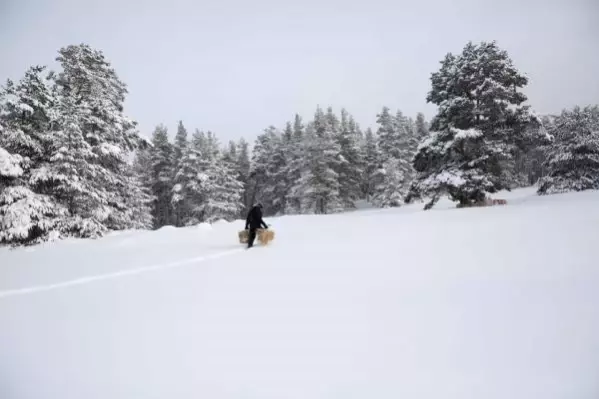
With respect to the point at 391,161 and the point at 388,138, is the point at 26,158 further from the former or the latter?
the point at 388,138

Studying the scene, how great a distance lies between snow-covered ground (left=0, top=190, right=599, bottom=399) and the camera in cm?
381

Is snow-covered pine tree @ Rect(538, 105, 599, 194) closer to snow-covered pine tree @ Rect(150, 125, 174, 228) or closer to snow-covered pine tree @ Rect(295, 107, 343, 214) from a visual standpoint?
snow-covered pine tree @ Rect(295, 107, 343, 214)

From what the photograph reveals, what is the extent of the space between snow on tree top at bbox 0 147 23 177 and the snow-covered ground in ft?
25.3

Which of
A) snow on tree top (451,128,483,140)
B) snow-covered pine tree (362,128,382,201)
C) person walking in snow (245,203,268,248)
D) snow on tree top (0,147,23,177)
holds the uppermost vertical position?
snow-covered pine tree (362,128,382,201)

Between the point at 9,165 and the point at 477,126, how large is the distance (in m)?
24.8

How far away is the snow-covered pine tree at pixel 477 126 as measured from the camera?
19.3 m

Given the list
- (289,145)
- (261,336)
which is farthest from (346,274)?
(289,145)

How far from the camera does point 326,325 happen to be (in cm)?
504

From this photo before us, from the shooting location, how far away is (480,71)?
65.3 feet

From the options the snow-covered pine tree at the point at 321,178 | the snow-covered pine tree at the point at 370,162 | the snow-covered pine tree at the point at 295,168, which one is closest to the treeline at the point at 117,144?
the snow-covered pine tree at the point at 321,178

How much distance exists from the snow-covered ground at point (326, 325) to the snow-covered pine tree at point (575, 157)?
19717 mm

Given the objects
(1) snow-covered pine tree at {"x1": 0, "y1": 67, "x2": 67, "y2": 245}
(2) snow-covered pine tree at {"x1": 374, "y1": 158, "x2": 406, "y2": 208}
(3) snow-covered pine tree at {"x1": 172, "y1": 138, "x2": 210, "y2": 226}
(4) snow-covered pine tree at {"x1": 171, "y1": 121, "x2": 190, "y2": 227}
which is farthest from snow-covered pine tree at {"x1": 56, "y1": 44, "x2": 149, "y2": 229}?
(2) snow-covered pine tree at {"x1": 374, "y1": 158, "x2": 406, "y2": 208}

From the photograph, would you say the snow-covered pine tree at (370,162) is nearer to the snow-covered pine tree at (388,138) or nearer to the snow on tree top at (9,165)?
the snow-covered pine tree at (388,138)

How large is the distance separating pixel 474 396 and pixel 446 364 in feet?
1.59
